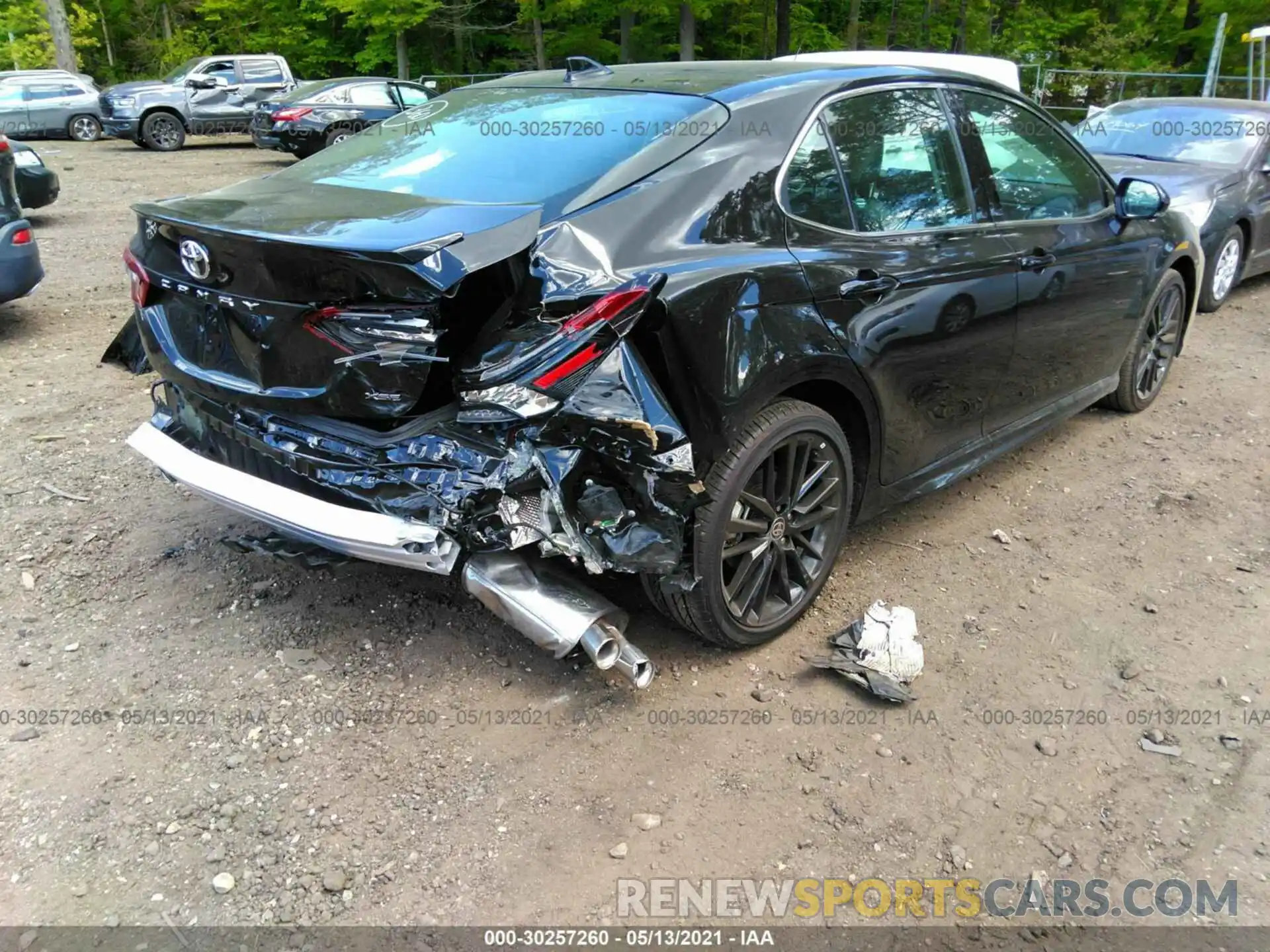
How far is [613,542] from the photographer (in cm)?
262

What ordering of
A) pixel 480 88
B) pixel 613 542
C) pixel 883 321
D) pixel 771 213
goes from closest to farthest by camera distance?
pixel 613 542, pixel 771 213, pixel 883 321, pixel 480 88

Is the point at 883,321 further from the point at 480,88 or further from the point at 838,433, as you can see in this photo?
the point at 480,88

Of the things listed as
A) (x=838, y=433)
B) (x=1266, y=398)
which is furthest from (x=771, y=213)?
(x=1266, y=398)

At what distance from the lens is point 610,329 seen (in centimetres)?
246

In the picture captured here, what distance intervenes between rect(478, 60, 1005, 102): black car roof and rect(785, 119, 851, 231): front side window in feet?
0.82

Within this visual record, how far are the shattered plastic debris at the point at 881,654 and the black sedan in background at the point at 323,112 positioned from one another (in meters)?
15.6

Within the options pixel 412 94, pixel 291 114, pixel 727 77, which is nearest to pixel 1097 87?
pixel 412 94

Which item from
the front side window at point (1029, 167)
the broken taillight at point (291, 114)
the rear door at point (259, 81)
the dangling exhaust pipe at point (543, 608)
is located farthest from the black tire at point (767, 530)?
the rear door at point (259, 81)

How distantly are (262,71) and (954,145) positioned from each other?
21056 mm

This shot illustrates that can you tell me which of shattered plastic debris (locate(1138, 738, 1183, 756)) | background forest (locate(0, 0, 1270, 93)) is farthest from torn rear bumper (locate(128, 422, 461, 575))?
background forest (locate(0, 0, 1270, 93))

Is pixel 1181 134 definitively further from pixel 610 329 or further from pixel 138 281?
pixel 138 281

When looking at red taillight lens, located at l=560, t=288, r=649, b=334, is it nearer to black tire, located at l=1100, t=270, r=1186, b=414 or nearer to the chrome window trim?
the chrome window trim

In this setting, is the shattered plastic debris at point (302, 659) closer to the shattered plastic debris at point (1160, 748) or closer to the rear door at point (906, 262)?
the rear door at point (906, 262)

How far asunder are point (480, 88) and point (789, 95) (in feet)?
4.50
